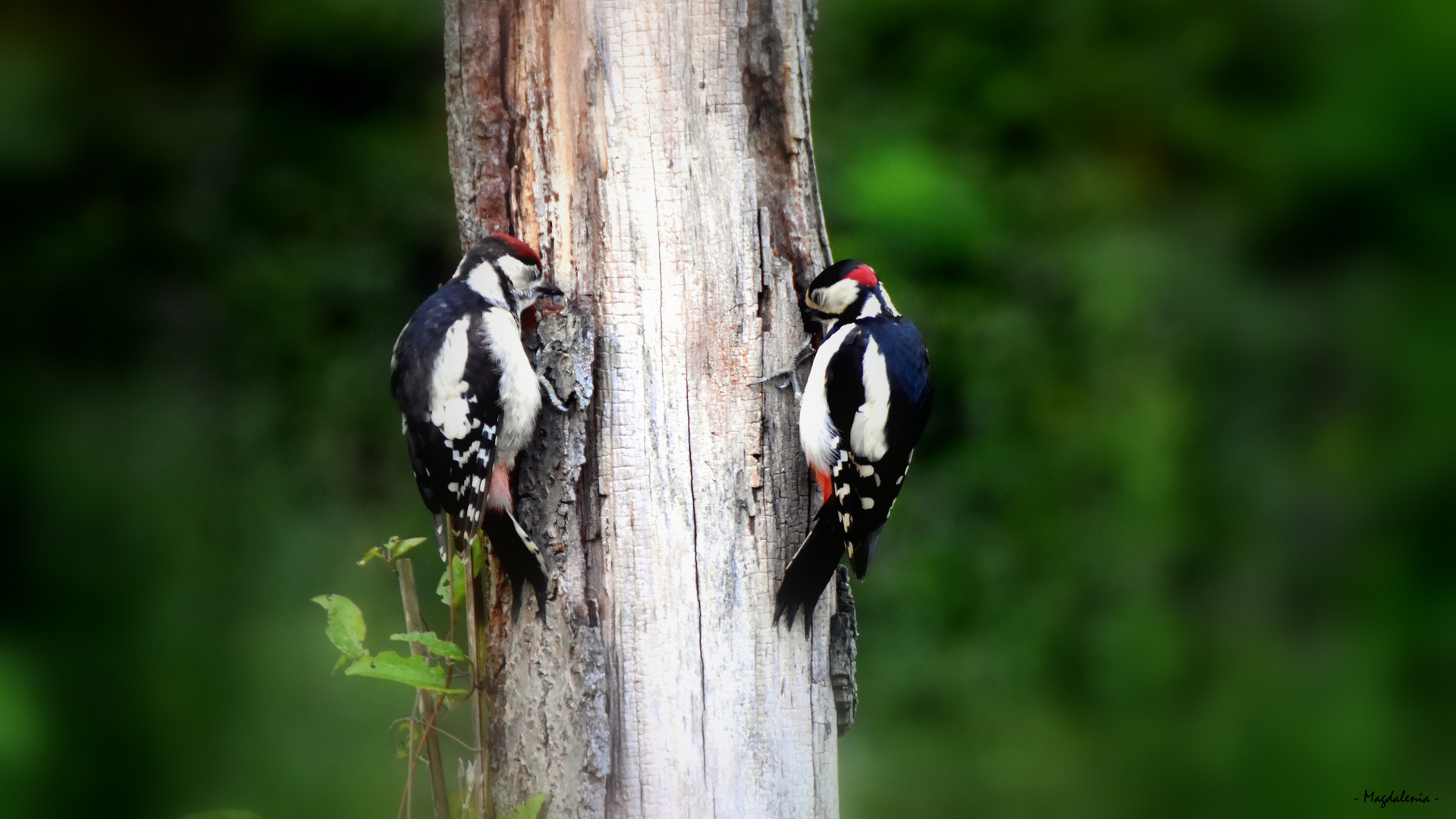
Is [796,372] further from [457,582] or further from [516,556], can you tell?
[457,582]

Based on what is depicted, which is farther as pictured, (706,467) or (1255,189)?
(1255,189)

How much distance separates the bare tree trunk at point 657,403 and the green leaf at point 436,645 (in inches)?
3.4

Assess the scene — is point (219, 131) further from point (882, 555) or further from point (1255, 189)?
point (1255, 189)

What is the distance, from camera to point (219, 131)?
2879mm

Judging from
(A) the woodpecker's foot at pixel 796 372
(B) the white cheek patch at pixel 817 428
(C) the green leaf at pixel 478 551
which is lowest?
(C) the green leaf at pixel 478 551

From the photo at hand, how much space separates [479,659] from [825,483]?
1.89ft

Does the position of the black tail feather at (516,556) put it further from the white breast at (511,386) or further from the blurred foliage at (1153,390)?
the blurred foliage at (1153,390)

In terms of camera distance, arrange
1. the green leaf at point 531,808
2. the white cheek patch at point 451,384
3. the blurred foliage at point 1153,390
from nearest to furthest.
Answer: the green leaf at point 531,808, the white cheek patch at point 451,384, the blurred foliage at point 1153,390

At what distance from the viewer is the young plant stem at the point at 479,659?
154 centimetres

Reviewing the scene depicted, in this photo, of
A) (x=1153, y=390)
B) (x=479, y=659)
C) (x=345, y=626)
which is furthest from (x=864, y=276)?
(x=1153, y=390)

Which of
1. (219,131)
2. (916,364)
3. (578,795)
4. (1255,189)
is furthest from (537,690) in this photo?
(1255,189)

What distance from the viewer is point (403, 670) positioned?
145 centimetres

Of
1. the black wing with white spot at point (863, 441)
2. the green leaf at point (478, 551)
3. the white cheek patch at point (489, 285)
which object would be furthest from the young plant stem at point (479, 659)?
the black wing with white spot at point (863, 441)

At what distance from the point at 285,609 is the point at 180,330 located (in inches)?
31.9
